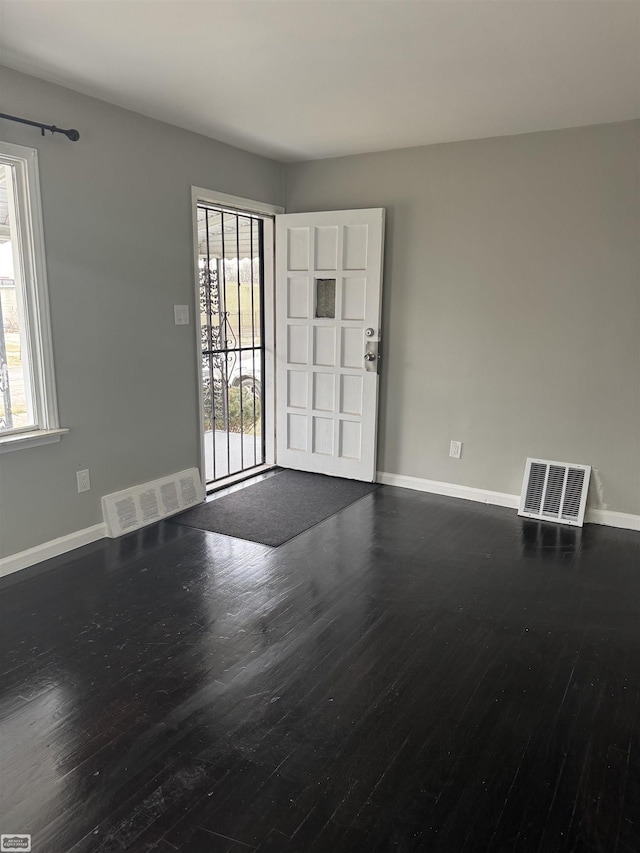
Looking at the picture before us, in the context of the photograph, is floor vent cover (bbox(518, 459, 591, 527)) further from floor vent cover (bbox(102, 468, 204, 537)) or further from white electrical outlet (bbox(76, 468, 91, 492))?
white electrical outlet (bbox(76, 468, 91, 492))

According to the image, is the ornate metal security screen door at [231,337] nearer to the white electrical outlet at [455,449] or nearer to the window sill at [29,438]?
the window sill at [29,438]

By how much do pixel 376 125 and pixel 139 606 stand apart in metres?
3.04

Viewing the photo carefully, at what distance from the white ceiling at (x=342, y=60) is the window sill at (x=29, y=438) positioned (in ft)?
5.11

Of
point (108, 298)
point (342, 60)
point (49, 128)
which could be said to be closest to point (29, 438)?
point (108, 298)

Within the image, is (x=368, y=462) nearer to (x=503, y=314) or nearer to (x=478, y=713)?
(x=503, y=314)

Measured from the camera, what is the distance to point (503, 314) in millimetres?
4090

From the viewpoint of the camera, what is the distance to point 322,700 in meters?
2.15

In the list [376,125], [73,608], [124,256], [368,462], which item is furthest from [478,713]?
[376,125]

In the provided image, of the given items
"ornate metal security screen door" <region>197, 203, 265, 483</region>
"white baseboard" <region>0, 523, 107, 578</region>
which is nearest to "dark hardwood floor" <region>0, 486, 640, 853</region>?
"white baseboard" <region>0, 523, 107, 578</region>

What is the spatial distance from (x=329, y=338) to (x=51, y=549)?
8.17ft

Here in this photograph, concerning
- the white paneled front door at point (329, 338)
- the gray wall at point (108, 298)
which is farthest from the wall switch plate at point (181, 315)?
the white paneled front door at point (329, 338)

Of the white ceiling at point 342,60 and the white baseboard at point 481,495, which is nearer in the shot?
the white ceiling at point 342,60

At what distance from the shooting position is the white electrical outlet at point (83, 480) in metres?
3.40

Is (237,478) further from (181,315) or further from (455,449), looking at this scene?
(455,449)
